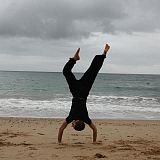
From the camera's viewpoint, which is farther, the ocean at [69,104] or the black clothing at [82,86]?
the ocean at [69,104]

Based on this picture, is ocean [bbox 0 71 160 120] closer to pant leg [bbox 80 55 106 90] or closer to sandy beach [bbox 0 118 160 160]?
sandy beach [bbox 0 118 160 160]

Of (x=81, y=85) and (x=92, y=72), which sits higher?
(x=92, y=72)

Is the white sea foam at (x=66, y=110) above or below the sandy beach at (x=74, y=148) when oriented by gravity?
above

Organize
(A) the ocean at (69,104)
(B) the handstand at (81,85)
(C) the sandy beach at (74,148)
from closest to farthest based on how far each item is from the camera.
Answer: (C) the sandy beach at (74,148), (B) the handstand at (81,85), (A) the ocean at (69,104)

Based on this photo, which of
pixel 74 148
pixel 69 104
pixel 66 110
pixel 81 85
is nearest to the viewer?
pixel 74 148

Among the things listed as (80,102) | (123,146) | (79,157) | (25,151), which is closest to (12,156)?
(25,151)

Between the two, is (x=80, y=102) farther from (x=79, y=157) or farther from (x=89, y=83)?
(x=79, y=157)

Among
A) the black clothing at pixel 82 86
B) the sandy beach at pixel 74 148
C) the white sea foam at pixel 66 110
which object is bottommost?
the sandy beach at pixel 74 148

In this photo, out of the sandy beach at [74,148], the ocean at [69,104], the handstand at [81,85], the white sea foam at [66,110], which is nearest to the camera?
the sandy beach at [74,148]

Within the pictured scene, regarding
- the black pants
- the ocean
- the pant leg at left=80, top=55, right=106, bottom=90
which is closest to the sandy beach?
the black pants

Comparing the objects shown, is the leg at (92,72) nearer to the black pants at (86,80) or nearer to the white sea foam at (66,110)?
the black pants at (86,80)

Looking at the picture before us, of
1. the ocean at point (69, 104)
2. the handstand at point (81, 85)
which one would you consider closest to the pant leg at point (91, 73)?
the handstand at point (81, 85)

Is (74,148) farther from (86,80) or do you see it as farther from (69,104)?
(69,104)

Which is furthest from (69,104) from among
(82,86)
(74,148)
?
(74,148)
